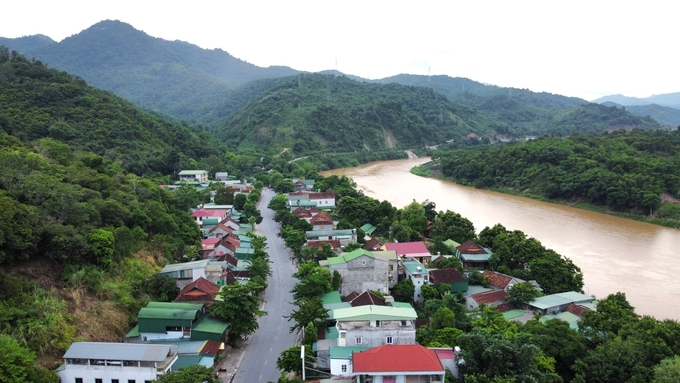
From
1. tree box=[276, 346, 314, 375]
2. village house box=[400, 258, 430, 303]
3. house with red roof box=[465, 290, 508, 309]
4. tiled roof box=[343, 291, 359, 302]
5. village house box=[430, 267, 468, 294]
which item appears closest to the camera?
tree box=[276, 346, 314, 375]

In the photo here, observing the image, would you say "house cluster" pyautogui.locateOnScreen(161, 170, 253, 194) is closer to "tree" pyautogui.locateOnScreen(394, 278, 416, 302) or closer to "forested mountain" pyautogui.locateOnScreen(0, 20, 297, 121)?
"tree" pyautogui.locateOnScreen(394, 278, 416, 302)

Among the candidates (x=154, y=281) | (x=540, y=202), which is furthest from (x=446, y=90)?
(x=154, y=281)

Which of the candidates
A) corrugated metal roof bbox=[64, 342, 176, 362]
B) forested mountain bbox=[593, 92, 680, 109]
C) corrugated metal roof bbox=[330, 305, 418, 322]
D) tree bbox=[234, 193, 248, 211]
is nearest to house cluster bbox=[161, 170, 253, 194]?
tree bbox=[234, 193, 248, 211]

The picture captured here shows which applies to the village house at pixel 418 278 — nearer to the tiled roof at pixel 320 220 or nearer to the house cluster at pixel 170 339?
the house cluster at pixel 170 339

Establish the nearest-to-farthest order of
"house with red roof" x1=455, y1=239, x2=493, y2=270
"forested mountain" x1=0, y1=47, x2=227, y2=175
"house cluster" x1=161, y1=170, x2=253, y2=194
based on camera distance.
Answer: "house with red roof" x1=455, y1=239, x2=493, y2=270
"forested mountain" x1=0, y1=47, x2=227, y2=175
"house cluster" x1=161, y1=170, x2=253, y2=194

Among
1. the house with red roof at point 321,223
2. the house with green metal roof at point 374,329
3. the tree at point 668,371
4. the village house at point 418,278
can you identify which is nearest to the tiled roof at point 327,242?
the house with red roof at point 321,223

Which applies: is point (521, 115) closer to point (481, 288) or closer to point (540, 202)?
point (540, 202)
